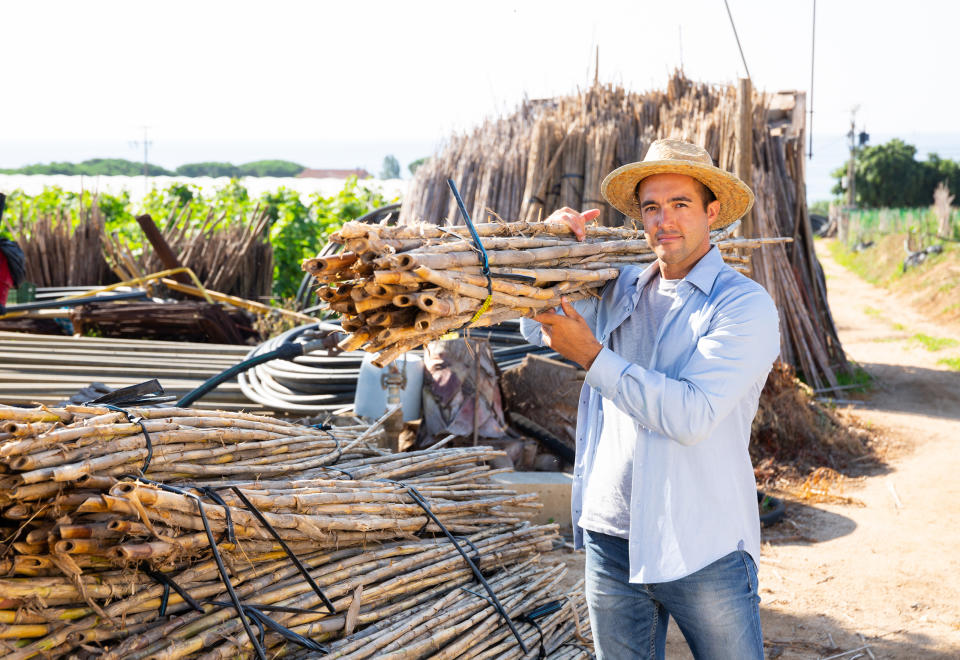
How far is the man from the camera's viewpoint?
2.15 meters

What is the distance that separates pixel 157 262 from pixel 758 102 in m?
7.50

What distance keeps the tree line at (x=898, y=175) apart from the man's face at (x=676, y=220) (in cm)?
4689

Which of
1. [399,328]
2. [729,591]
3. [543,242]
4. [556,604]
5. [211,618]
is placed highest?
[543,242]

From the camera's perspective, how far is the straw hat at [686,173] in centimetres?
239

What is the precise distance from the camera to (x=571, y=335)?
231cm

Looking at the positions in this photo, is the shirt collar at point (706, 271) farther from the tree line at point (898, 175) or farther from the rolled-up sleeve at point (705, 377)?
the tree line at point (898, 175)

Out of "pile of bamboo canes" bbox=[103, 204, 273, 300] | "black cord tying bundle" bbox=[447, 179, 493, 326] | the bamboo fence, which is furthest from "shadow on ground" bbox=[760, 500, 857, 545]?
"pile of bamboo canes" bbox=[103, 204, 273, 300]

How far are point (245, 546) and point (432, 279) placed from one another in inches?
44.9

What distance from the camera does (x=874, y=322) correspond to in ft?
52.8

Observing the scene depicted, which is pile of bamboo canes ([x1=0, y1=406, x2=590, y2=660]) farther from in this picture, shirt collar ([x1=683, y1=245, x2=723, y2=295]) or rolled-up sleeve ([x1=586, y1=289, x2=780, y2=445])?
shirt collar ([x1=683, y1=245, x2=723, y2=295])

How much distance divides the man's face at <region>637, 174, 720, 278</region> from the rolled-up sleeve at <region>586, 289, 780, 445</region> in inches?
8.9

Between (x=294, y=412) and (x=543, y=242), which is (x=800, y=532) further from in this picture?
(x=543, y=242)

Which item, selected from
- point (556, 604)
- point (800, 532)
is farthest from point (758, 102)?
point (556, 604)

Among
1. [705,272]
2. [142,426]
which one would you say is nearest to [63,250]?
[142,426]
